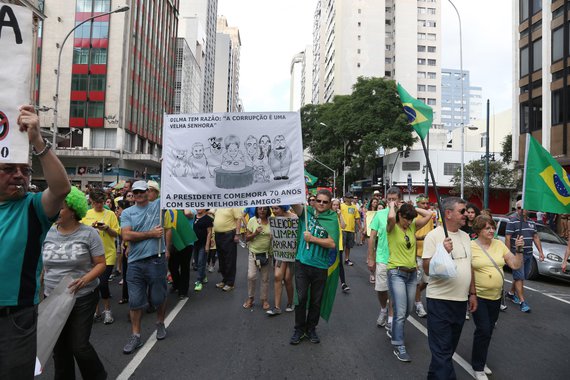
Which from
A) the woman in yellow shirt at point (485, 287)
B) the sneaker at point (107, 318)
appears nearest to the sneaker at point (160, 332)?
the sneaker at point (107, 318)

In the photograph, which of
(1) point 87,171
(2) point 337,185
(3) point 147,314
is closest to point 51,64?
(1) point 87,171

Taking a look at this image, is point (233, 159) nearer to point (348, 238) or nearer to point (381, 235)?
point (381, 235)

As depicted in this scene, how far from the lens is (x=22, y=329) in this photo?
86.1 inches

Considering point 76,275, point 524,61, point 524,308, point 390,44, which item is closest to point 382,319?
point 524,308

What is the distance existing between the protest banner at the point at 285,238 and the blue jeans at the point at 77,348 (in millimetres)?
3129

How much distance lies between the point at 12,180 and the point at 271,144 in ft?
9.64

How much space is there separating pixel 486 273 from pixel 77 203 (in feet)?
12.9

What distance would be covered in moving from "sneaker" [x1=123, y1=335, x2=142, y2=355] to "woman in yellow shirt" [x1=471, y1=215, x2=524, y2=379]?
12.0 ft

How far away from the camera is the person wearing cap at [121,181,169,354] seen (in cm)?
465

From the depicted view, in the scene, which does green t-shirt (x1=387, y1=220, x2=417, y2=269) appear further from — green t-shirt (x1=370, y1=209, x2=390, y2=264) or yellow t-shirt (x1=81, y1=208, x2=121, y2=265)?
yellow t-shirt (x1=81, y1=208, x2=121, y2=265)

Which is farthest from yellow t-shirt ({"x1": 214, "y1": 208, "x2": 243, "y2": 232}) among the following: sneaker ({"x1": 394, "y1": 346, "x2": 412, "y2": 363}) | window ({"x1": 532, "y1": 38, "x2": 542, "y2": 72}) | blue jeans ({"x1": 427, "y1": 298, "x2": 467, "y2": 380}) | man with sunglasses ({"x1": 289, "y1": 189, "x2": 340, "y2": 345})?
window ({"x1": 532, "y1": 38, "x2": 542, "y2": 72})

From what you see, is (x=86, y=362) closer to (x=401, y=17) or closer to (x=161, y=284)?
(x=161, y=284)

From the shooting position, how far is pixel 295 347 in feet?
15.6

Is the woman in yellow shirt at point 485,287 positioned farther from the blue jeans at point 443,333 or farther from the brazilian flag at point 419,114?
the brazilian flag at point 419,114
